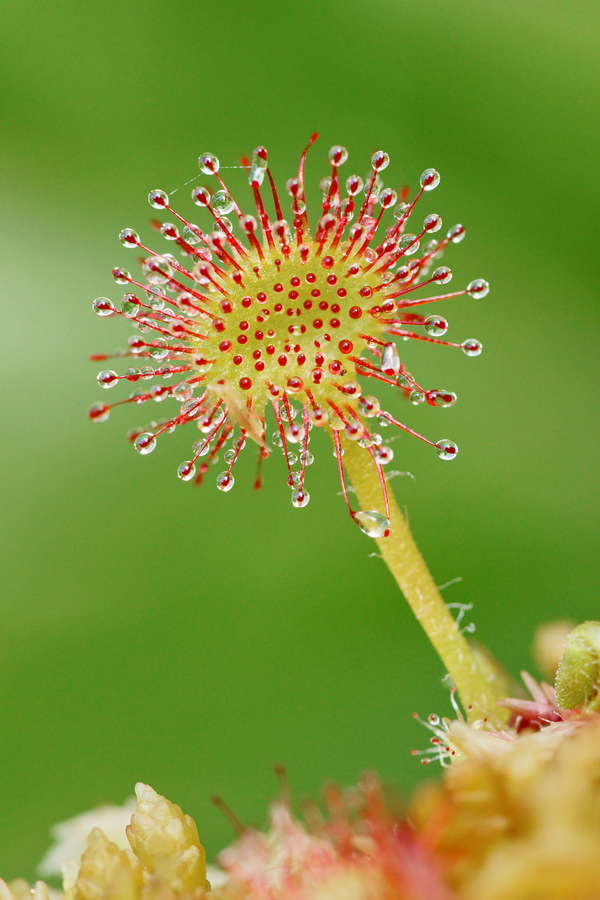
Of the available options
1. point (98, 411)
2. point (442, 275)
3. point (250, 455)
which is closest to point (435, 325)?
point (442, 275)

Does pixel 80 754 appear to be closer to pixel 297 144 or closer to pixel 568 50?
pixel 297 144

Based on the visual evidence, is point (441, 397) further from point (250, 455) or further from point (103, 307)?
point (250, 455)

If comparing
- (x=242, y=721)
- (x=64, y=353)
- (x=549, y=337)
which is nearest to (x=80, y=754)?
(x=242, y=721)

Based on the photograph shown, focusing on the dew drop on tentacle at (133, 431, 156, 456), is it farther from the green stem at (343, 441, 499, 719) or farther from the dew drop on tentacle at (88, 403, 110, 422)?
the green stem at (343, 441, 499, 719)

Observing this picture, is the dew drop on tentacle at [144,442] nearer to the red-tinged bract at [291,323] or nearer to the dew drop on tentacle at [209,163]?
the red-tinged bract at [291,323]

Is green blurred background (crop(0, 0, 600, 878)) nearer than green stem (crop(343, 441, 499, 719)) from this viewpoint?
No

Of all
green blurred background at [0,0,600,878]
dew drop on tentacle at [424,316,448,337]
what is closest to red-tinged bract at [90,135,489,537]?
dew drop on tentacle at [424,316,448,337]
